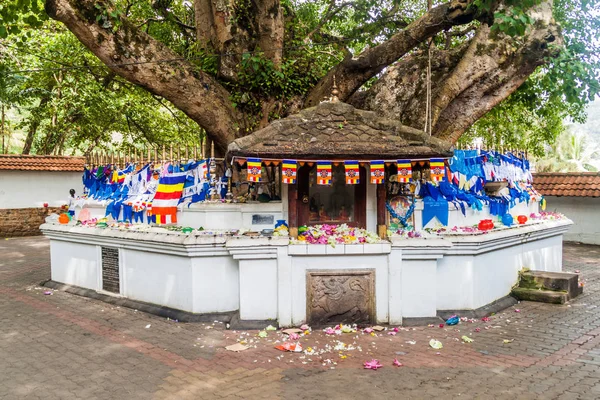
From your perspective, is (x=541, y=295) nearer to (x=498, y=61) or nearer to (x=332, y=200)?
(x=332, y=200)

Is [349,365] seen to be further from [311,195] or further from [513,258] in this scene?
[513,258]

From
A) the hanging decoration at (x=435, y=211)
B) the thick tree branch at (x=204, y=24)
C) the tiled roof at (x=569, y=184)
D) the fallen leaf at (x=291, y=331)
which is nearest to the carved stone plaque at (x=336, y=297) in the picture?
the fallen leaf at (x=291, y=331)

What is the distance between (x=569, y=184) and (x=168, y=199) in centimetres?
1387

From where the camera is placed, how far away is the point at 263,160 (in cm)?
670

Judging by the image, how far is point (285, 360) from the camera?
5727 millimetres

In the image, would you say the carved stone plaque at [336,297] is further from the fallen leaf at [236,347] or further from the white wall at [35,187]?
the white wall at [35,187]

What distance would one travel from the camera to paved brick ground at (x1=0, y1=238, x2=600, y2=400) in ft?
16.1

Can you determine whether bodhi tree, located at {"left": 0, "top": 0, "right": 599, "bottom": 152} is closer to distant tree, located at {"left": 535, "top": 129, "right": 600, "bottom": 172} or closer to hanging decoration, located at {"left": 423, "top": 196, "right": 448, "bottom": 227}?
hanging decoration, located at {"left": 423, "top": 196, "right": 448, "bottom": 227}

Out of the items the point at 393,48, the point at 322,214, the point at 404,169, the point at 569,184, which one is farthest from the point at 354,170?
the point at 569,184

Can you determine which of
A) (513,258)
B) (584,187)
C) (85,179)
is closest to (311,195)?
(513,258)

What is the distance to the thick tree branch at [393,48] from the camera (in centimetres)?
903

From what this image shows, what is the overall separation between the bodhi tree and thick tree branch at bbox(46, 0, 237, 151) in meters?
0.02

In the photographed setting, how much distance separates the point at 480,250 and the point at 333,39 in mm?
7179

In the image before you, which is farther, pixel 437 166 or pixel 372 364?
pixel 437 166
